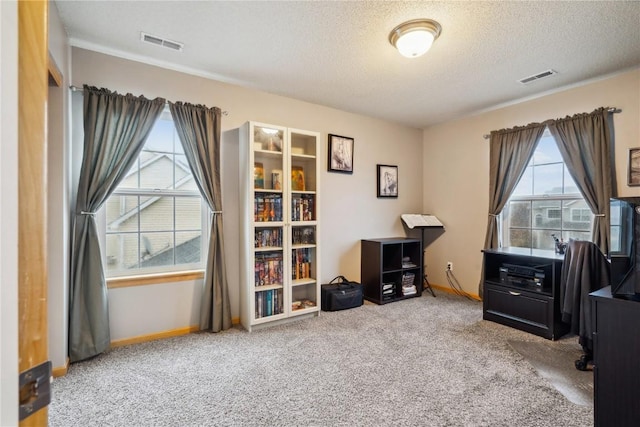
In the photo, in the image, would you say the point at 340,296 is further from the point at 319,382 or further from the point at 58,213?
the point at 58,213

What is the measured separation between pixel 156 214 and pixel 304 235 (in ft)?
4.96

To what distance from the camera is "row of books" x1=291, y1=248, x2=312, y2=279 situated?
3.46 m

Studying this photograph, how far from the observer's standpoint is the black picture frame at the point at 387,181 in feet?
14.7

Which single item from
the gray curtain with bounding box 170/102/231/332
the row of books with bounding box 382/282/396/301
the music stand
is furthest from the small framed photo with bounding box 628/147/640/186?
the gray curtain with bounding box 170/102/231/332

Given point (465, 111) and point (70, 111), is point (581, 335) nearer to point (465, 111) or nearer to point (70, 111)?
point (465, 111)

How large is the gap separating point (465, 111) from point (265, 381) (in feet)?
13.0

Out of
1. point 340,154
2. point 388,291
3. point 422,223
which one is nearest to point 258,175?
point 340,154

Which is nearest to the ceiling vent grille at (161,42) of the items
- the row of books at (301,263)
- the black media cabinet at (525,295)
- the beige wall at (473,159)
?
the row of books at (301,263)

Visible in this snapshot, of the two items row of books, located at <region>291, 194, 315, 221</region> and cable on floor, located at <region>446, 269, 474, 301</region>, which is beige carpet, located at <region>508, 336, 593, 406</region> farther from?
row of books, located at <region>291, 194, 315, 221</region>

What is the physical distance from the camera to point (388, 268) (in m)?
4.11

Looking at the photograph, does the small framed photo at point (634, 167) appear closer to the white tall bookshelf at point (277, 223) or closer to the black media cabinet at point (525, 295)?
the black media cabinet at point (525, 295)

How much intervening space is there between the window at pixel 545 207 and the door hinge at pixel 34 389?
424 cm
